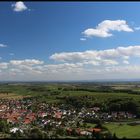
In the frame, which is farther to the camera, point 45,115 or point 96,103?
point 96,103

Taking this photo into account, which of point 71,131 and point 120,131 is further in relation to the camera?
point 120,131

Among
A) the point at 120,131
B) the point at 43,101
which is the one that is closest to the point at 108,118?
the point at 120,131

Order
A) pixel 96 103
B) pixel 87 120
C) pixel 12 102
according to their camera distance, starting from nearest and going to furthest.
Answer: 1. pixel 87 120
2. pixel 96 103
3. pixel 12 102

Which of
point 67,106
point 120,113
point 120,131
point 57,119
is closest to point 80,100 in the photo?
point 67,106

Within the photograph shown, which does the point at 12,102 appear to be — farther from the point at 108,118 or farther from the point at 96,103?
the point at 108,118

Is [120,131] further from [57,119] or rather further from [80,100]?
[80,100]

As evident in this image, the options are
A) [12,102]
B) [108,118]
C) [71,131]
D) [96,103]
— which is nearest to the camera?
[71,131]

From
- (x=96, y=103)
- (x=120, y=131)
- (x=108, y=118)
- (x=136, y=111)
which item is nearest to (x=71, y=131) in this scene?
(x=120, y=131)

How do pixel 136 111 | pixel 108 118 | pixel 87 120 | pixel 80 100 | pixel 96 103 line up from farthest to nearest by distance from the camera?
1. pixel 80 100
2. pixel 96 103
3. pixel 136 111
4. pixel 108 118
5. pixel 87 120

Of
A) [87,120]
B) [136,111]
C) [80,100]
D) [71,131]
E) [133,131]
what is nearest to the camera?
[71,131]
